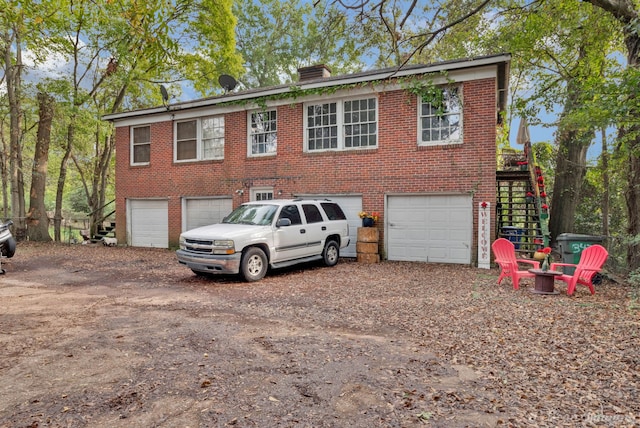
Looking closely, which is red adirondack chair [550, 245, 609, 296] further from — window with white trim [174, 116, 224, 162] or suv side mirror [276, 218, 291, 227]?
window with white trim [174, 116, 224, 162]

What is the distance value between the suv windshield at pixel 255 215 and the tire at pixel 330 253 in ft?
6.71

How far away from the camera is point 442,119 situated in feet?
37.8

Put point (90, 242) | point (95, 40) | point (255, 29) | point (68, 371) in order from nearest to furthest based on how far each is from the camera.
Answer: point (68, 371) < point (90, 242) < point (95, 40) < point (255, 29)

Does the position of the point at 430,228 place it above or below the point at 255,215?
below

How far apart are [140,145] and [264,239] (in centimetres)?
1055

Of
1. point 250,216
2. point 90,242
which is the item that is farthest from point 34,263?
point 250,216

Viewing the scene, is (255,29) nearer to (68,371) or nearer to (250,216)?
(250,216)

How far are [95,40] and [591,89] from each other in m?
21.4

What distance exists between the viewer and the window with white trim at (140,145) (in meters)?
16.4

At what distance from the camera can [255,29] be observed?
104 ft

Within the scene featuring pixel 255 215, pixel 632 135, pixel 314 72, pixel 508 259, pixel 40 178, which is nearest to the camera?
pixel 508 259

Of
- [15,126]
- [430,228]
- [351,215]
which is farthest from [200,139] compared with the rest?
[430,228]

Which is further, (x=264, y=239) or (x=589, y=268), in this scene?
(x=264, y=239)

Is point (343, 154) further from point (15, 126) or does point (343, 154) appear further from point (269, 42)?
point (269, 42)
